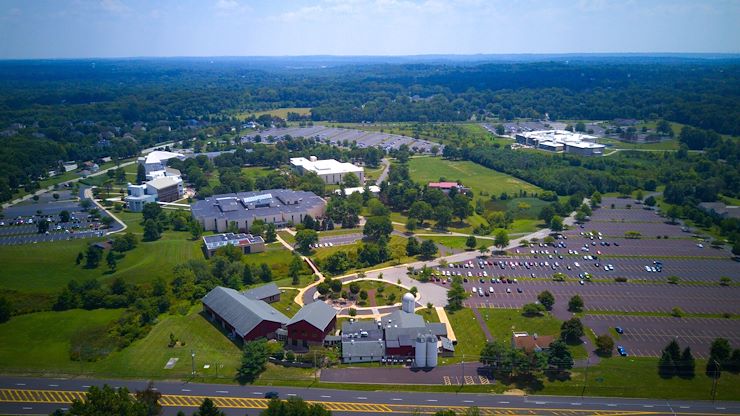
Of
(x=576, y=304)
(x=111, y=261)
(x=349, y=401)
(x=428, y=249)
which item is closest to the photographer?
(x=349, y=401)

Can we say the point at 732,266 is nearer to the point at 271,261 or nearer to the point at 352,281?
the point at 352,281

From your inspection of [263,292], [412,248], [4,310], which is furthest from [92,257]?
[412,248]

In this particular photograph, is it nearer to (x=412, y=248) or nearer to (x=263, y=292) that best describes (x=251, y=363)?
(x=263, y=292)

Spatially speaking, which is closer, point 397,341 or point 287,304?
point 397,341

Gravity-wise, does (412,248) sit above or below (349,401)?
above

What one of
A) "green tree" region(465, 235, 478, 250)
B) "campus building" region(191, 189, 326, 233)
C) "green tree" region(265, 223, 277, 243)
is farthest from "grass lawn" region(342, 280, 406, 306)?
"campus building" region(191, 189, 326, 233)

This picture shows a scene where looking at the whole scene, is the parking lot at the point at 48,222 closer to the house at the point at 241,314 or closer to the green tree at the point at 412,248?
the house at the point at 241,314

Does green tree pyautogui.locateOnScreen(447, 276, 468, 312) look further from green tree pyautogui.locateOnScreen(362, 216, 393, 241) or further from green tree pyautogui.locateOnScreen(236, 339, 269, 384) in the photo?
green tree pyautogui.locateOnScreen(236, 339, 269, 384)
